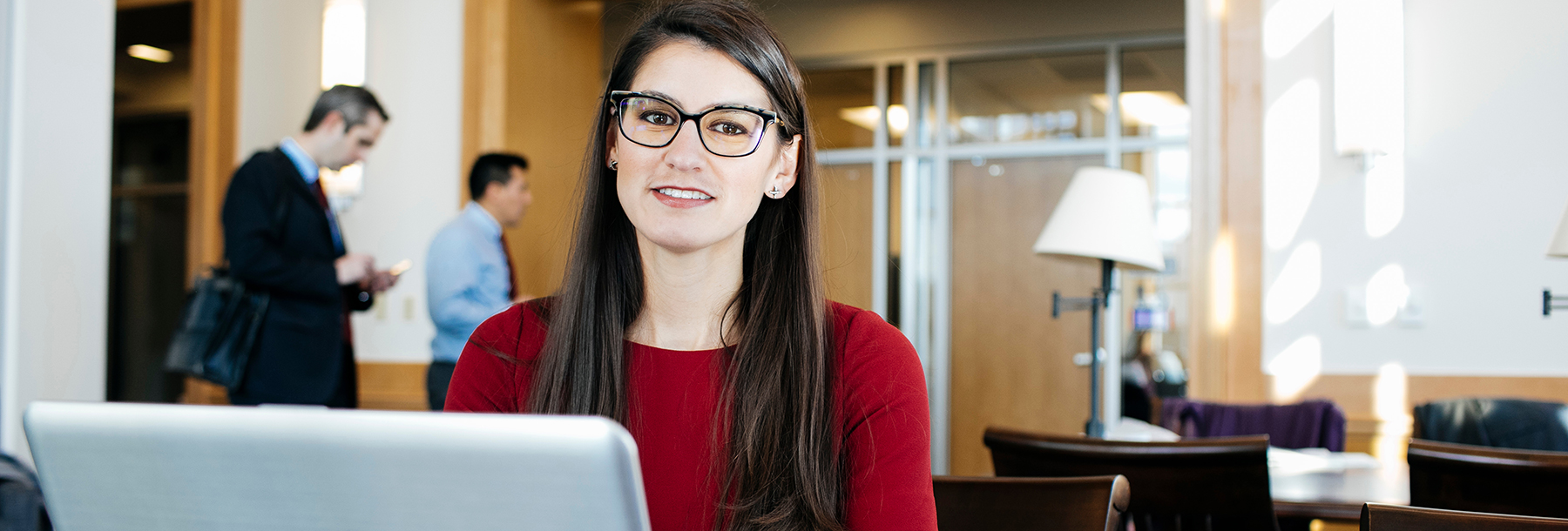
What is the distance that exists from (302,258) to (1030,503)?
7.47 ft

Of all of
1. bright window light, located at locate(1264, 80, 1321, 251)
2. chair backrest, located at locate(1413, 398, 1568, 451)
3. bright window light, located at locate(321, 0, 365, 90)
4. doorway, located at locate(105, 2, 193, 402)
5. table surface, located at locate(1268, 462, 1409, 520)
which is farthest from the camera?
doorway, located at locate(105, 2, 193, 402)

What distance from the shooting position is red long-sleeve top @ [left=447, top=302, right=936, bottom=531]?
0.96 meters

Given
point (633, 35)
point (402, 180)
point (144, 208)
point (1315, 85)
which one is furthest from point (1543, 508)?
point (144, 208)

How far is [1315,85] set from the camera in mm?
3391

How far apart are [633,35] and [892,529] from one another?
57 cm

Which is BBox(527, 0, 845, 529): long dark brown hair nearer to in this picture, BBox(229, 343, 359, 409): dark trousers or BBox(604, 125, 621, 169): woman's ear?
BBox(604, 125, 621, 169): woman's ear

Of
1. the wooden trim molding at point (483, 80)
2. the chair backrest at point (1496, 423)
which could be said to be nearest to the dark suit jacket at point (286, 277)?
the wooden trim molding at point (483, 80)

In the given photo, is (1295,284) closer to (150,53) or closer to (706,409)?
(706,409)

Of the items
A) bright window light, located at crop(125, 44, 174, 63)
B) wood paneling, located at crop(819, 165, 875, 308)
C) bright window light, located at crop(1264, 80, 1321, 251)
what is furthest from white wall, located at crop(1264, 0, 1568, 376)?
bright window light, located at crop(125, 44, 174, 63)

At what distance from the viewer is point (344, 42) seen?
4.61 meters

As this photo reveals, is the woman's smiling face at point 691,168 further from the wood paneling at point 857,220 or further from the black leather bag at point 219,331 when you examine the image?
the wood paneling at point 857,220

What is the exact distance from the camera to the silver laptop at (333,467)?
0.42 m

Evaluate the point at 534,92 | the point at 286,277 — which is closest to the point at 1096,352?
the point at 286,277

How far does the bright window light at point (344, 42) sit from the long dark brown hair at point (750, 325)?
3.86 metres
